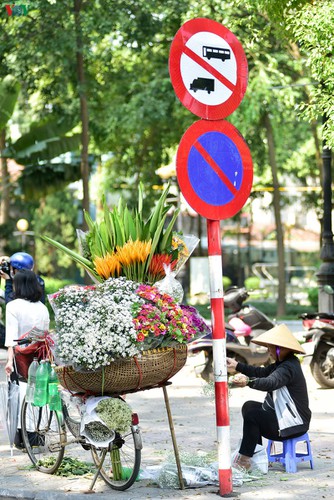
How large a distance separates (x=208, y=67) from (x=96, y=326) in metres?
1.87

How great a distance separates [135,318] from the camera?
7102 mm

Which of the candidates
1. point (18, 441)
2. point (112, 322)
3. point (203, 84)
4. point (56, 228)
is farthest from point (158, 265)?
point (56, 228)

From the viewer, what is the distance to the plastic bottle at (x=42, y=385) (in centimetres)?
803

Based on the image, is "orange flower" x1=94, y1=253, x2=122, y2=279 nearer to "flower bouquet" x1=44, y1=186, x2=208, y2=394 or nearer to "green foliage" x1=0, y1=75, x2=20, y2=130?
"flower bouquet" x1=44, y1=186, x2=208, y2=394

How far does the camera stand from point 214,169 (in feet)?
23.6

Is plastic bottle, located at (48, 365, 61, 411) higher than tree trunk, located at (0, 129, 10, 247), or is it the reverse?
tree trunk, located at (0, 129, 10, 247)

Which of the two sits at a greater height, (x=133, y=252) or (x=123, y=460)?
(x=133, y=252)

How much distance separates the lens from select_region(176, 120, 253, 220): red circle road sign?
7098 millimetres

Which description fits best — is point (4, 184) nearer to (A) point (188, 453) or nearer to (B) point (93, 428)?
(A) point (188, 453)

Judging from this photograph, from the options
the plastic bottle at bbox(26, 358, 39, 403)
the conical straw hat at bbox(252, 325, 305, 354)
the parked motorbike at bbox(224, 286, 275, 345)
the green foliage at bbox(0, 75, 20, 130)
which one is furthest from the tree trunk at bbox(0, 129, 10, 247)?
the conical straw hat at bbox(252, 325, 305, 354)

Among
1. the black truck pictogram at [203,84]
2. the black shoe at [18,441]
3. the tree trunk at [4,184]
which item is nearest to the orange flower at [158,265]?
the black truck pictogram at [203,84]

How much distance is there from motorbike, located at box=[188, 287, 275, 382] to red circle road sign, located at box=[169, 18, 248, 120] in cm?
644

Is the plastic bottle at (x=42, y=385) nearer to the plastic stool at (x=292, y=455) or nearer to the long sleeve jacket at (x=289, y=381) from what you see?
A: the long sleeve jacket at (x=289, y=381)

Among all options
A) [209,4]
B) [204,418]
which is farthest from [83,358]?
[209,4]
